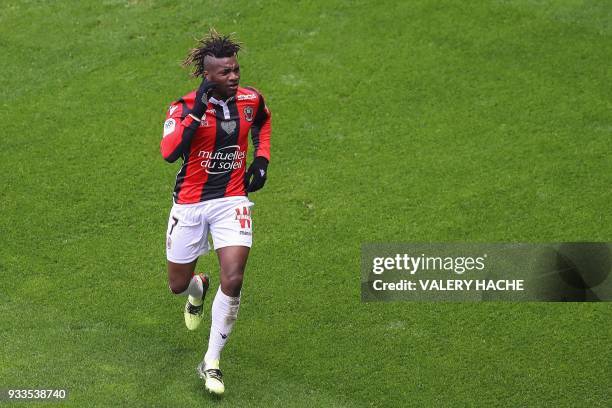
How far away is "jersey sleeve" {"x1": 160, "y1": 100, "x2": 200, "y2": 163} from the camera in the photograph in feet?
29.4

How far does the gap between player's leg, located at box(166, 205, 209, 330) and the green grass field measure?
0.40 m

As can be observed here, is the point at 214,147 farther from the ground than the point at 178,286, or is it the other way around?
the point at 214,147

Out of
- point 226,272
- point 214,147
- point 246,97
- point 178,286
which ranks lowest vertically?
point 178,286

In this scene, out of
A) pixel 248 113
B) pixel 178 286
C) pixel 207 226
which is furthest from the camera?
pixel 178 286

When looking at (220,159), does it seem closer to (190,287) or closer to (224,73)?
(224,73)

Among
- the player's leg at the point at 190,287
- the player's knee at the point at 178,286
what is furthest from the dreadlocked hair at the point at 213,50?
the player's knee at the point at 178,286

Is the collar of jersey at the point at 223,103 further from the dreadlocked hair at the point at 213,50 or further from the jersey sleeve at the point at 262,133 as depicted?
the jersey sleeve at the point at 262,133

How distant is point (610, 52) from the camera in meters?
14.7

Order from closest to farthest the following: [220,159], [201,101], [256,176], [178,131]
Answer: [201,101], [178,131], [220,159], [256,176]

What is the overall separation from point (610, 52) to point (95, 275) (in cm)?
788

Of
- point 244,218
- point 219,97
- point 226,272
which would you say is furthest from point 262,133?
point 226,272

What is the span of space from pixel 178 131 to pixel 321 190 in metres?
3.67

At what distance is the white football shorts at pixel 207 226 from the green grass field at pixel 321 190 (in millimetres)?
1058

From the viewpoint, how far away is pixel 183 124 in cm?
902
